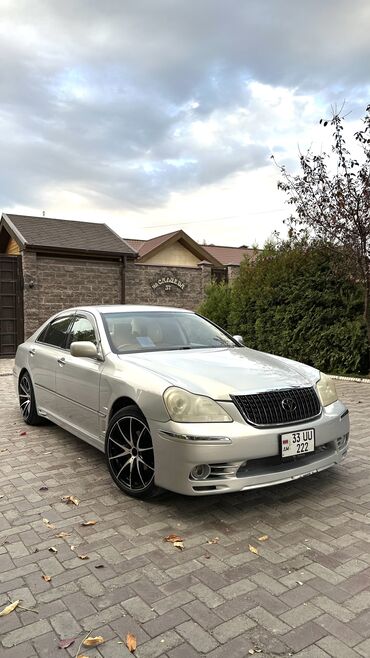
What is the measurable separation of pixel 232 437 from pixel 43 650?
147 cm

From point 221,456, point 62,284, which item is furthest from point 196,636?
point 62,284

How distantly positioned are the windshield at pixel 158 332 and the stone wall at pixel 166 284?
454 inches

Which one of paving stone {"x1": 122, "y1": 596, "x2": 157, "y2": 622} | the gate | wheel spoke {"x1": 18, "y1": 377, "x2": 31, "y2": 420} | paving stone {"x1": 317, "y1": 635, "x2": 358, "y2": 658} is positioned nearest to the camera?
paving stone {"x1": 317, "y1": 635, "x2": 358, "y2": 658}

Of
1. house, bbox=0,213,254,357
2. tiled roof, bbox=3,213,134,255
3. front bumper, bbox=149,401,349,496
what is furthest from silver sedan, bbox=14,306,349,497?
tiled roof, bbox=3,213,134,255

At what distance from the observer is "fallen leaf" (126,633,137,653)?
6.35 feet

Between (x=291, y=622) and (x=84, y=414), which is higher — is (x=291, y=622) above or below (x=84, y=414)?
Result: below

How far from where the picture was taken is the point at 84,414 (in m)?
4.14

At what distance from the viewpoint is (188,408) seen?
Result: 9.90ft

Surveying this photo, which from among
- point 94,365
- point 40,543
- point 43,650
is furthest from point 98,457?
point 43,650

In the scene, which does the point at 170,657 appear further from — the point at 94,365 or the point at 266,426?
the point at 94,365

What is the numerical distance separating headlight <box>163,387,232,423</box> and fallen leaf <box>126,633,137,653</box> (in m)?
1.24

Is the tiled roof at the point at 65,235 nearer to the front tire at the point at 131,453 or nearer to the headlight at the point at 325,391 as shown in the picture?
the front tire at the point at 131,453

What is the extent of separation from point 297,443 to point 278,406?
27 cm

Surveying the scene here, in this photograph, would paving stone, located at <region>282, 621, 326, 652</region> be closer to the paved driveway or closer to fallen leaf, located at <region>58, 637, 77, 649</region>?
the paved driveway
